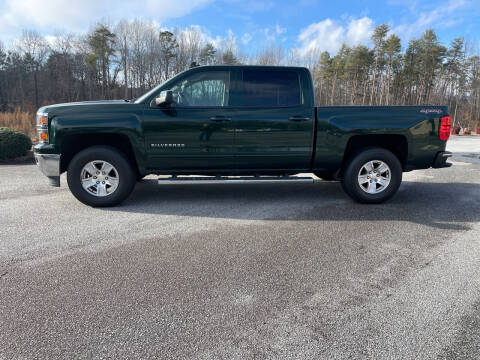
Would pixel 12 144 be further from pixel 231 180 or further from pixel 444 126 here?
pixel 444 126

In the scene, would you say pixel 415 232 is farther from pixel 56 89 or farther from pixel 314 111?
pixel 56 89

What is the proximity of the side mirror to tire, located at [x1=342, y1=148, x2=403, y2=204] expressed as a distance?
3013 millimetres

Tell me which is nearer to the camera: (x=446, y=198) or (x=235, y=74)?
(x=235, y=74)

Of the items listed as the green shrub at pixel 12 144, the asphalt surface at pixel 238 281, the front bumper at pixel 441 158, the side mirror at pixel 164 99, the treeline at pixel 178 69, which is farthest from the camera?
the treeline at pixel 178 69

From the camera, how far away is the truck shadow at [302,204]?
15.1 feet

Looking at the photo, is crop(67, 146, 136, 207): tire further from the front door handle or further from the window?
the front door handle

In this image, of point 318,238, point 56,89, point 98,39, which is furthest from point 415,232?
point 56,89

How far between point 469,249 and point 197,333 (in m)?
3.17

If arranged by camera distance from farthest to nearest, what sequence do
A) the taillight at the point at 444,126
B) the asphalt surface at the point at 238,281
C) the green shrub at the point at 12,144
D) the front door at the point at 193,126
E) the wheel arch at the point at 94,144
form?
the green shrub at the point at 12,144 < the taillight at the point at 444,126 < the wheel arch at the point at 94,144 < the front door at the point at 193,126 < the asphalt surface at the point at 238,281

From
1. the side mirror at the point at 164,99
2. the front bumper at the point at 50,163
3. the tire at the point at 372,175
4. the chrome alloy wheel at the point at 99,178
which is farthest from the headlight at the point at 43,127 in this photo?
the tire at the point at 372,175

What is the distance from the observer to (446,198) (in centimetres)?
573

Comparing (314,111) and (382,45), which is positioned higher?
(382,45)

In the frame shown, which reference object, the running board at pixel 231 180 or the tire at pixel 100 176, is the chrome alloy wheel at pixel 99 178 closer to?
the tire at pixel 100 176

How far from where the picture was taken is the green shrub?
28.5 feet
